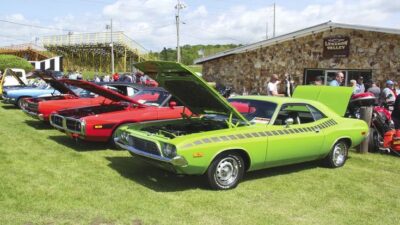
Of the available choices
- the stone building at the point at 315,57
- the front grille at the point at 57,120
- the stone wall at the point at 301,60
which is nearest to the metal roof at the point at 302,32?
the stone building at the point at 315,57

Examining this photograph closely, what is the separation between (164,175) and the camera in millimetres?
7309

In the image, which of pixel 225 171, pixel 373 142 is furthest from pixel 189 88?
pixel 373 142

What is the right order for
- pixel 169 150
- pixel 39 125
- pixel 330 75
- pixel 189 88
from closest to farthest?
pixel 169 150
pixel 189 88
pixel 39 125
pixel 330 75

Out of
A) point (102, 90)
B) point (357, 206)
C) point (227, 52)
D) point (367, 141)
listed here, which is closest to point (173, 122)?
point (102, 90)

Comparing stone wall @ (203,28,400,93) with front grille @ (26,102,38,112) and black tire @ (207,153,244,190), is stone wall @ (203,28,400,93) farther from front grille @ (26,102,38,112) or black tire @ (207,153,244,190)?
black tire @ (207,153,244,190)

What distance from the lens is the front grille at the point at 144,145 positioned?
641 cm

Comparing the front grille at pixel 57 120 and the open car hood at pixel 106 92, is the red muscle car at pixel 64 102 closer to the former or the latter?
the open car hood at pixel 106 92

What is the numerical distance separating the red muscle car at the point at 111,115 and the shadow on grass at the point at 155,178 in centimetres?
93

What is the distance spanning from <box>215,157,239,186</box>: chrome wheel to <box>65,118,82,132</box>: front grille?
3598mm

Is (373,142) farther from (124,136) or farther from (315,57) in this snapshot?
(315,57)

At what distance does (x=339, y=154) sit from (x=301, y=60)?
11560 mm

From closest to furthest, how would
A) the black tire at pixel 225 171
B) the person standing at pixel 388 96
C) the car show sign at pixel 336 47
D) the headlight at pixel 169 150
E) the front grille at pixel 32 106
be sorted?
the headlight at pixel 169 150 < the black tire at pixel 225 171 < the front grille at pixel 32 106 < the person standing at pixel 388 96 < the car show sign at pixel 336 47

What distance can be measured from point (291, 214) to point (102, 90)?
5.55 metres

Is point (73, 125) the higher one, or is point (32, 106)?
point (32, 106)
